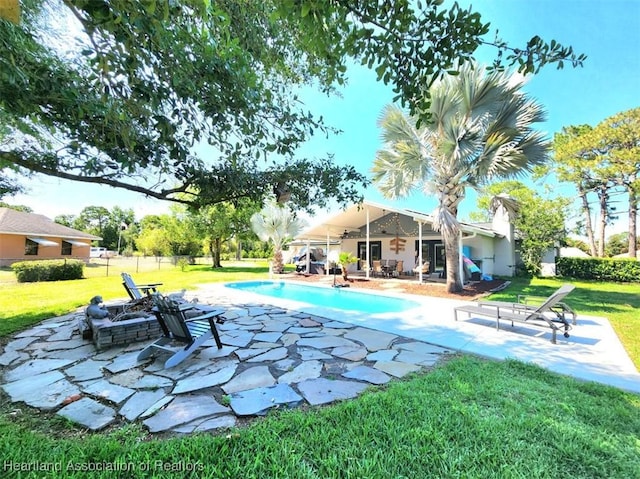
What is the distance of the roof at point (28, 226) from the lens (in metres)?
21.8

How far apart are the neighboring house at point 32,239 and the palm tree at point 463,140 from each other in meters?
29.0

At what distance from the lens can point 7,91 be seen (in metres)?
2.75

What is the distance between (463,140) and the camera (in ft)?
33.3

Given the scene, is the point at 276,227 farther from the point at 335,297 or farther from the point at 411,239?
the point at 335,297

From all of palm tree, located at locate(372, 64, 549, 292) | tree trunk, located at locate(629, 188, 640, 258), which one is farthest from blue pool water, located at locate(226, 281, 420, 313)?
tree trunk, located at locate(629, 188, 640, 258)

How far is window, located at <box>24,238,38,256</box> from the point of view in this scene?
75.9 ft

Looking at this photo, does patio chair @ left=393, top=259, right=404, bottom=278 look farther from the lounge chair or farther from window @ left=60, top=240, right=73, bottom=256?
window @ left=60, top=240, right=73, bottom=256

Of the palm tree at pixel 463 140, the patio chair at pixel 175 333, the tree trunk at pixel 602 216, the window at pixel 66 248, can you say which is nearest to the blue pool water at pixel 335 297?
the palm tree at pixel 463 140

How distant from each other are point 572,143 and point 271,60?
23149mm

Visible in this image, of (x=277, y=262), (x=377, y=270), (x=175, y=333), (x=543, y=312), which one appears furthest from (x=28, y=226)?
(x=543, y=312)

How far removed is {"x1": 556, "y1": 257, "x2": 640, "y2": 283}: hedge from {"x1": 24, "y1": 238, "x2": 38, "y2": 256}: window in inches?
1564

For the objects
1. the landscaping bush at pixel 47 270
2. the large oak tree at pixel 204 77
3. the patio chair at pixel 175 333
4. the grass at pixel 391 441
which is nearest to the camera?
the large oak tree at pixel 204 77

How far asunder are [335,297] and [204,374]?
9341 mm

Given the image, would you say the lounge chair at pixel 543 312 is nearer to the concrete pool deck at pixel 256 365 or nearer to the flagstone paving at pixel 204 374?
the concrete pool deck at pixel 256 365
